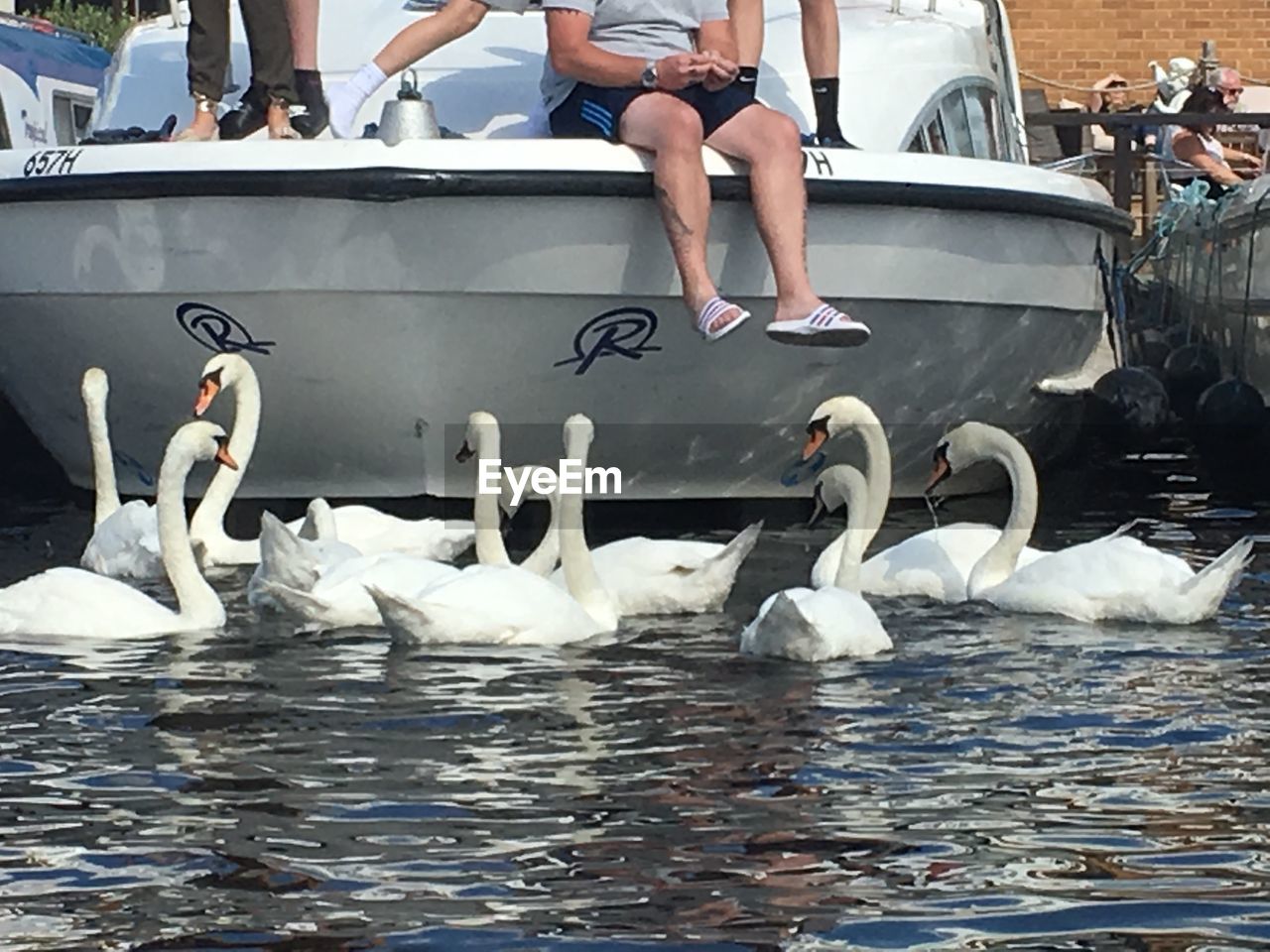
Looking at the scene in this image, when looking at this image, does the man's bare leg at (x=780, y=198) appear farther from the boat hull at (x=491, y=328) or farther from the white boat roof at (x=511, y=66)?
the white boat roof at (x=511, y=66)

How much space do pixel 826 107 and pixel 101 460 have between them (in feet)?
8.64

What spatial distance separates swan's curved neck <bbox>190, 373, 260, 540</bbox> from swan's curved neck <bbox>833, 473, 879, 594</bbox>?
6.07ft

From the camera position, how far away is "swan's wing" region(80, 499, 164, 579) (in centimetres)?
824

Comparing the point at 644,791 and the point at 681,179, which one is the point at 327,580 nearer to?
the point at 681,179

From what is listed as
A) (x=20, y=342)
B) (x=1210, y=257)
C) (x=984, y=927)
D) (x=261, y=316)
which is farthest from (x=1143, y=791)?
(x=1210, y=257)

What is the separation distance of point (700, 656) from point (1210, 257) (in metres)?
8.02

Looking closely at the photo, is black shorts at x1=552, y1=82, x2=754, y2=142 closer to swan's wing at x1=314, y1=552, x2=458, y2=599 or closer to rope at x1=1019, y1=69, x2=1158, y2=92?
swan's wing at x1=314, y1=552, x2=458, y2=599

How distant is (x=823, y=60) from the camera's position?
945 centimetres

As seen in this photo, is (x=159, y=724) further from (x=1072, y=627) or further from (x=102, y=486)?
(x=102, y=486)

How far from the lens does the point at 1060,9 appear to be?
23531 mm

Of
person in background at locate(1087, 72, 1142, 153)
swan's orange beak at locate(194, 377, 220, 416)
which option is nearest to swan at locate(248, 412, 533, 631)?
swan's orange beak at locate(194, 377, 220, 416)

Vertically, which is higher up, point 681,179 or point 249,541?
point 681,179

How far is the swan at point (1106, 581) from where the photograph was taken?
7141mm

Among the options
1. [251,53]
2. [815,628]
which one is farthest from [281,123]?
[815,628]
